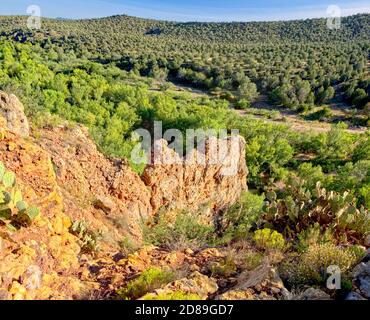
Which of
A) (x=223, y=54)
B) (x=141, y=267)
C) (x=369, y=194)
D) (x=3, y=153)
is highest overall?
(x=223, y=54)

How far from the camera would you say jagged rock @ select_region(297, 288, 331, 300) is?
5164mm

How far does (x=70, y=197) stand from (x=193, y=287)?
408cm

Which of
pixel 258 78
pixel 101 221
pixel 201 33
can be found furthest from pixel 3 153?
pixel 201 33

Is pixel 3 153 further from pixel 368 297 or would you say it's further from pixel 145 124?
pixel 145 124

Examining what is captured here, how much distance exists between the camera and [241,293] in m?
5.19

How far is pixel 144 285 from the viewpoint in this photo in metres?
5.38

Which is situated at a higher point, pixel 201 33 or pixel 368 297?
pixel 201 33

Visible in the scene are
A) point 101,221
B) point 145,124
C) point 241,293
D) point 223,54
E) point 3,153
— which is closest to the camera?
point 241,293

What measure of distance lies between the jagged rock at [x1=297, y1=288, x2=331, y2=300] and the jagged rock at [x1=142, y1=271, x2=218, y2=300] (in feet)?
4.07

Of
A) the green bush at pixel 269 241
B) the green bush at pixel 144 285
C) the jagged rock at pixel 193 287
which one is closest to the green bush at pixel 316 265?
the green bush at pixel 269 241

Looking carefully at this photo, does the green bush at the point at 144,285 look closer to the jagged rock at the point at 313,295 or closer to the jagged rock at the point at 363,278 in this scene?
the jagged rock at the point at 313,295

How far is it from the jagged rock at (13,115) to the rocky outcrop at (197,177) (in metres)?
3.71

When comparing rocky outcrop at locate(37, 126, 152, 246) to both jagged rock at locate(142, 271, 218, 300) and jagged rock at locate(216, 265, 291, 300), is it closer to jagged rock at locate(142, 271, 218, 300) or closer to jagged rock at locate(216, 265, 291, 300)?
jagged rock at locate(142, 271, 218, 300)

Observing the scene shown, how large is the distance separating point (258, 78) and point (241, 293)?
4768 cm
